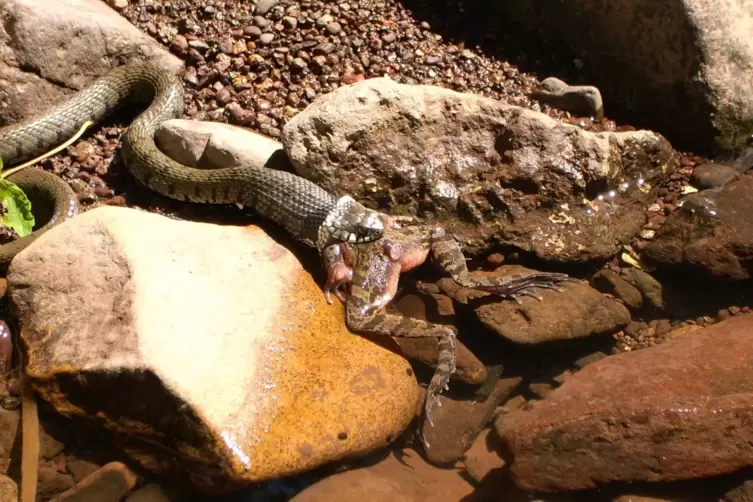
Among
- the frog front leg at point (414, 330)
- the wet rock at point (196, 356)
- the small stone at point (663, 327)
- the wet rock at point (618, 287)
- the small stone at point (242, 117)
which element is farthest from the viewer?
the small stone at point (242, 117)

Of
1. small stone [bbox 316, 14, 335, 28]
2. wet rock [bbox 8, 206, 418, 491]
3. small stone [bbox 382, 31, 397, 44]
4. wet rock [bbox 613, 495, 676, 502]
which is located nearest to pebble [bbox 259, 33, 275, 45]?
small stone [bbox 316, 14, 335, 28]

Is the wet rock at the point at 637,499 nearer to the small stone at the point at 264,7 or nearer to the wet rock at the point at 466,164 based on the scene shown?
the wet rock at the point at 466,164

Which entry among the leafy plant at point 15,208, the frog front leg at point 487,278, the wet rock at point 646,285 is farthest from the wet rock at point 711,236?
the leafy plant at point 15,208

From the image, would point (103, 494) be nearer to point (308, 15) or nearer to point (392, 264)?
point (392, 264)

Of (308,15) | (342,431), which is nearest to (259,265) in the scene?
(342,431)

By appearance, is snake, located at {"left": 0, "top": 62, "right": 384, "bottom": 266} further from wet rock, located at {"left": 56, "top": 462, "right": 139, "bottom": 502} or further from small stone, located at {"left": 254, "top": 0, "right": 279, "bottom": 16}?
wet rock, located at {"left": 56, "top": 462, "right": 139, "bottom": 502}

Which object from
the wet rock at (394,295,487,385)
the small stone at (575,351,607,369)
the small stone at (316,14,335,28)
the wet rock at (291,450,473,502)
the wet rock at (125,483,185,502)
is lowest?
the wet rock at (125,483,185,502)
